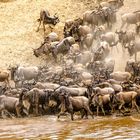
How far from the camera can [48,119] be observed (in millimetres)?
18234

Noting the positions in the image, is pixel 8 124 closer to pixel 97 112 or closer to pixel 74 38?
pixel 97 112

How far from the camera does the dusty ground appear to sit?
29125 millimetres

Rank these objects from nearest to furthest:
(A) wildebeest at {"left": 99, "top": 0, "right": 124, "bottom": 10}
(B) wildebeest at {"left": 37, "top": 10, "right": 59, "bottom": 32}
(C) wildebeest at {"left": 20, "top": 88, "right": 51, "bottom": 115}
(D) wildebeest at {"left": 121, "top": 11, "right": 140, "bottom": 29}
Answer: (C) wildebeest at {"left": 20, "top": 88, "right": 51, "bottom": 115} < (D) wildebeest at {"left": 121, "top": 11, "right": 140, "bottom": 29} < (B) wildebeest at {"left": 37, "top": 10, "right": 59, "bottom": 32} < (A) wildebeest at {"left": 99, "top": 0, "right": 124, "bottom": 10}

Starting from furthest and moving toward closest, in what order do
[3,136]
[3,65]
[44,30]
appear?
[44,30] → [3,65] → [3,136]

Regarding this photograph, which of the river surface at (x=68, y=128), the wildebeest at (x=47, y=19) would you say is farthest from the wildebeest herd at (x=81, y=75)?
the river surface at (x=68, y=128)

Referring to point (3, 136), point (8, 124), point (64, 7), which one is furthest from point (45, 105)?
point (64, 7)

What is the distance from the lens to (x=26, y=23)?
108 ft

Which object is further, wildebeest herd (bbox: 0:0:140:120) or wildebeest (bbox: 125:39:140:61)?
wildebeest (bbox: 125:39:140:61)

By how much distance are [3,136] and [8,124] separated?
258cm

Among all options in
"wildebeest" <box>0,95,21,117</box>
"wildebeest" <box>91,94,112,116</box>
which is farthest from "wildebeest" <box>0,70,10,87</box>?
"wildebeest" <box>91,94,112,116</box>

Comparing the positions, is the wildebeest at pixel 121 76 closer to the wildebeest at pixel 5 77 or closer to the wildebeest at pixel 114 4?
the wildebeest at pixel 5 77

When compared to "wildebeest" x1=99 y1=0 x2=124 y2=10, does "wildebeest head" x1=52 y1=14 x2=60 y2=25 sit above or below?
below

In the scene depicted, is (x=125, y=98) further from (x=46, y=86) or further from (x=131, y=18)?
(x=131, y=18)

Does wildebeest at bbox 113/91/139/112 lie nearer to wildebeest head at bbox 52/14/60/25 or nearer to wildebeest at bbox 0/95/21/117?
wildebeest at bbox 0/95/21/117
